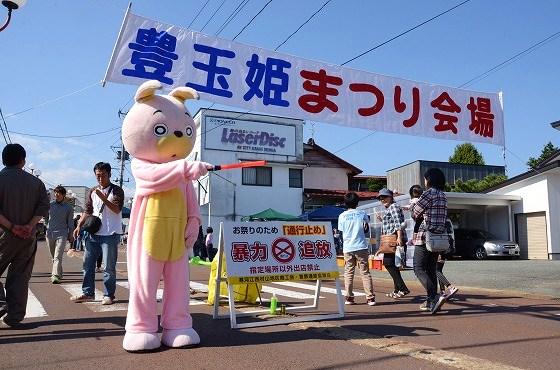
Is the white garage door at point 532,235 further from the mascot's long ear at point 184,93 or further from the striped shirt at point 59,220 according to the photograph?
the mascot's long ear at point 184,93

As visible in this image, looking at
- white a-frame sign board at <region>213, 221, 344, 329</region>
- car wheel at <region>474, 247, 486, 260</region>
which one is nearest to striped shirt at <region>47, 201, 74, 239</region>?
white a-frame sign board at <region>213, 221, 344, 329</region>

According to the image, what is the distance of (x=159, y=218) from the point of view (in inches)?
177

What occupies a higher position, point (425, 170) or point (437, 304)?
point (425, 170)

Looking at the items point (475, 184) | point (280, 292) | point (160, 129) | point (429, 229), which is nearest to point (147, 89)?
Answer: point (160, 129)

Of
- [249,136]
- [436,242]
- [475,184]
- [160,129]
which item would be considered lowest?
[436,242]

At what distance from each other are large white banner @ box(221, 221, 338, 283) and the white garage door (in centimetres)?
1890

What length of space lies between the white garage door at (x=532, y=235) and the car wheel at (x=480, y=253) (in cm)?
238

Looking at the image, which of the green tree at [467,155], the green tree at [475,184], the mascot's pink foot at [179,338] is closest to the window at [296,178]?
the green tree at [475,184]

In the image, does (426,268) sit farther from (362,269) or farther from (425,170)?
(425,170)

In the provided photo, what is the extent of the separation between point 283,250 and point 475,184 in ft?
92.6

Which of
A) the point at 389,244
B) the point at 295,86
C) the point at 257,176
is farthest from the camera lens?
the point at 257,176

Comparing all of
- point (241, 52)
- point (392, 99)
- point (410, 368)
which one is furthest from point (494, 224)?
point (410, 368)

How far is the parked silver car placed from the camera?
21312 mm

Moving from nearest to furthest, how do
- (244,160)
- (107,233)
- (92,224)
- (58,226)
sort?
(92,224), (107,233), (58,226), (244,160)
